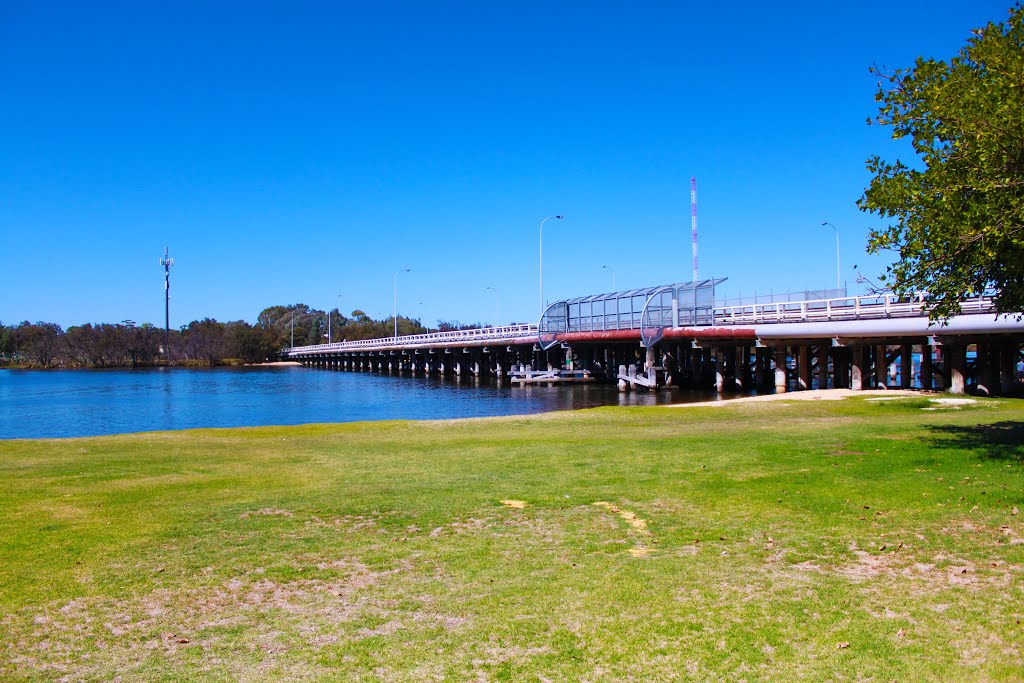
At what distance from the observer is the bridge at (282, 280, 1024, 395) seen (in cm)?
3875

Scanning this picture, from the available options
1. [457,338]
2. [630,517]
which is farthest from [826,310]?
[457,338]

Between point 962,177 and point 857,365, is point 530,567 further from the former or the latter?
point 857,365

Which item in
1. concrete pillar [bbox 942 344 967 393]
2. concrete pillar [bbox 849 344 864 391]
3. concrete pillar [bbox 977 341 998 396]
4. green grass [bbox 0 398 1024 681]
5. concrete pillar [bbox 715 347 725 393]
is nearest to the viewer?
green grass [bbox 0 398 1024 681]

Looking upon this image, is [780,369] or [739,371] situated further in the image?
[739,371]

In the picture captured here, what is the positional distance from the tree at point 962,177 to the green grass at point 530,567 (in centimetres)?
382

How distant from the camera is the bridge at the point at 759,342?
38750mm

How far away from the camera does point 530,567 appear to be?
9.95 meters

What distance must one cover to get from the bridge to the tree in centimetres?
A: 213

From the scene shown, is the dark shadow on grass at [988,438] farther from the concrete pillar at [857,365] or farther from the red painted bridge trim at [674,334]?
the red painted bridge trim at [674,334]

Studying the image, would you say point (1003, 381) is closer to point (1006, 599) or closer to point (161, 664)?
point (1006, 599)

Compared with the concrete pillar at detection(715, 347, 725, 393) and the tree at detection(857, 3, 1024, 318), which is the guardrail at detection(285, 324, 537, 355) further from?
the tree at detection(857, 3, 1024, 318)

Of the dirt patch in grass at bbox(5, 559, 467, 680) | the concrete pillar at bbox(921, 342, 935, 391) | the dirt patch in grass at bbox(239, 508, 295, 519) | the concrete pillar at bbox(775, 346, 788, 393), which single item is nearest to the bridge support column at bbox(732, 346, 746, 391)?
Answer: the concrete pillar at bbox(775, 346, 788, 393)

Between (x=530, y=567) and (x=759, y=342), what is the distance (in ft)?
143

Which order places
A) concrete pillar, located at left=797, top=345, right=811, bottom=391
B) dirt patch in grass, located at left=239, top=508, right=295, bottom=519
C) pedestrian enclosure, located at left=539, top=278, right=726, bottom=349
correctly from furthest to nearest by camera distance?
1. pedestrian enclosure, located at left=539, top=278, right=726, bottom=349
2. concrete pillar, located at left=797, top=345, right=811, bottom=391
3. dirt patch in grass, located at left=239, top=508, right=295, bottom=519
